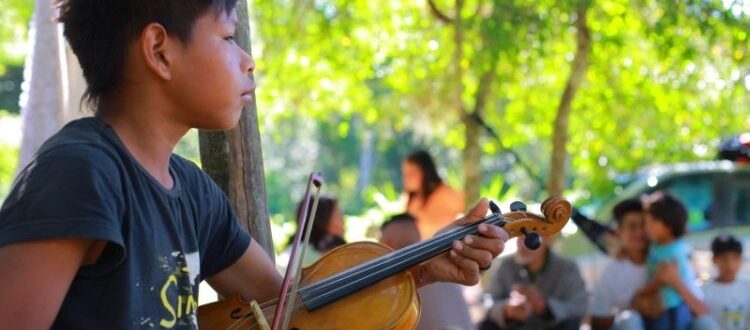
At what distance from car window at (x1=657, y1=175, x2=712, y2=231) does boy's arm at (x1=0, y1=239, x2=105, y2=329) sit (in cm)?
994

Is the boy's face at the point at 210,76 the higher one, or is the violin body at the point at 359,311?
the boy's face at the point at 210,76

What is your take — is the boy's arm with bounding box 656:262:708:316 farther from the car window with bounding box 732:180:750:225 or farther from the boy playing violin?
the boy playing violin

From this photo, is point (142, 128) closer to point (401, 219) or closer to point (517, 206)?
point (517, 206)

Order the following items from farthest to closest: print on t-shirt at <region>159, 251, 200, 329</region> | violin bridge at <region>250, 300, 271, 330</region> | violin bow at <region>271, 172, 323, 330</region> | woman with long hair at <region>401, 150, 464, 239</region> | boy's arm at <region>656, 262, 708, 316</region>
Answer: woman with long hair at <region>401, 150, 464, 239</region>
boy's arm at <region>656, 262, 708, 316</region>
violin bridge at <region>250, 300, 271, 330</region>
violin bow at <region>271, 172, 323, 330</region>
print on t-shirt at <region>159, 251, 200, 329</region>

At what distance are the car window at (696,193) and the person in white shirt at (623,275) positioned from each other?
3866 millimetres

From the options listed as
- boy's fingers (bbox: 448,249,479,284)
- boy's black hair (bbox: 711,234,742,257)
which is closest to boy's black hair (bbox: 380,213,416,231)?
boy's black hair (bbox: 711,234,742,257)

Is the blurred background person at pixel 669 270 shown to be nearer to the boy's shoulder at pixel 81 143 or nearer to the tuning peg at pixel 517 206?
the tuning peg at pixel 517 206

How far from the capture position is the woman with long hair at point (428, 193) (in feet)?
→ 30.4

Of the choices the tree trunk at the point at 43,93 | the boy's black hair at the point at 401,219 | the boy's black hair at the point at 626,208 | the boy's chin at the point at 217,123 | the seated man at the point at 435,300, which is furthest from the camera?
the boy's black hair at the point at 626,208

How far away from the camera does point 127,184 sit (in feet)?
7.31

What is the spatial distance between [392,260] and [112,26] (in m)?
0.97

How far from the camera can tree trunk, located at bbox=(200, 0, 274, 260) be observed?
11.8 ft

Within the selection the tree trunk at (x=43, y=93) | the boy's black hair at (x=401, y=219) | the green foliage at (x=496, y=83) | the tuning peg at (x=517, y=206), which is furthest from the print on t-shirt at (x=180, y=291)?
the green foliage at (x=496, y=83)

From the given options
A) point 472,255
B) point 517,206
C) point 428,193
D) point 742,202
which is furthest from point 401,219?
point 742,202
